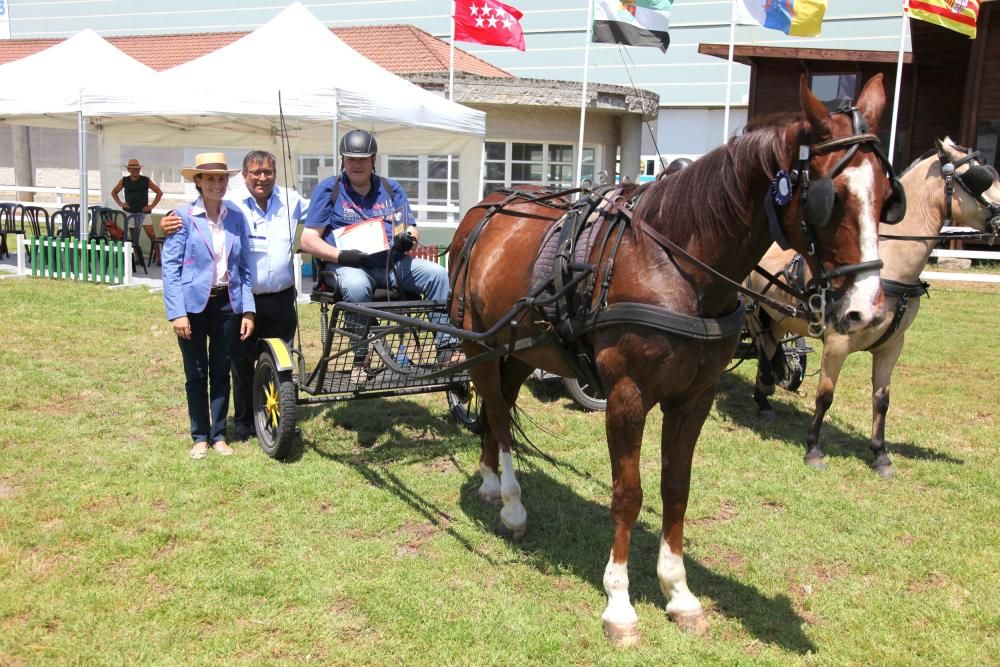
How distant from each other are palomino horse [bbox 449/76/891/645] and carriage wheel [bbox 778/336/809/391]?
4417mm

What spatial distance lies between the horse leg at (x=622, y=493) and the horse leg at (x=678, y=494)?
216 mm

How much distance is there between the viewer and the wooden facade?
19.6 metres

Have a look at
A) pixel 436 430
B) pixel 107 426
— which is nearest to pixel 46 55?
pixel 107 426

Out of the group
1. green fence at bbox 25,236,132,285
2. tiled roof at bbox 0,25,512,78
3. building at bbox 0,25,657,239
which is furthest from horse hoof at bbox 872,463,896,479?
tiled roof at bbox 0,25,512,78

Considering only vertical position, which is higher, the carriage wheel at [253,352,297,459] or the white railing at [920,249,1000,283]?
the white railing at [920,249,1000,283]

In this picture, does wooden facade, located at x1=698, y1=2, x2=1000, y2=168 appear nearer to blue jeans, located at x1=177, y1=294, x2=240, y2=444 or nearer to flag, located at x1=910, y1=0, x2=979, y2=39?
flag, located at x1=910, y1=0, x2=979, y2=39

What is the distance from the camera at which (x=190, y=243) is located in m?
5.12

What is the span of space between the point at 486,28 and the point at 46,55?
782cm

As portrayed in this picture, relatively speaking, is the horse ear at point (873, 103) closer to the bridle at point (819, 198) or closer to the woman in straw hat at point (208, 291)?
the bridle at point (819, 198)

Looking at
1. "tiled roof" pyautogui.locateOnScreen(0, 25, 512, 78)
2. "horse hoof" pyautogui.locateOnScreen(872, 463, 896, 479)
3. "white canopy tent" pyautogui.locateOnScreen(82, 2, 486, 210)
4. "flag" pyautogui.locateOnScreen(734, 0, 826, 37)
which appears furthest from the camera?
"tiled roof" pyautogui.locateOnScreen(0, 25, 512, 78)

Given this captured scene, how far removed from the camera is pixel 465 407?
6.41 metres

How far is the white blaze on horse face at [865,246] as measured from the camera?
260 centimetres

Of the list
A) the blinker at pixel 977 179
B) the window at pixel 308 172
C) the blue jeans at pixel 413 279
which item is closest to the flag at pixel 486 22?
the window at pixel 308 172

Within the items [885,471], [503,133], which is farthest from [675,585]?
[503,133]
